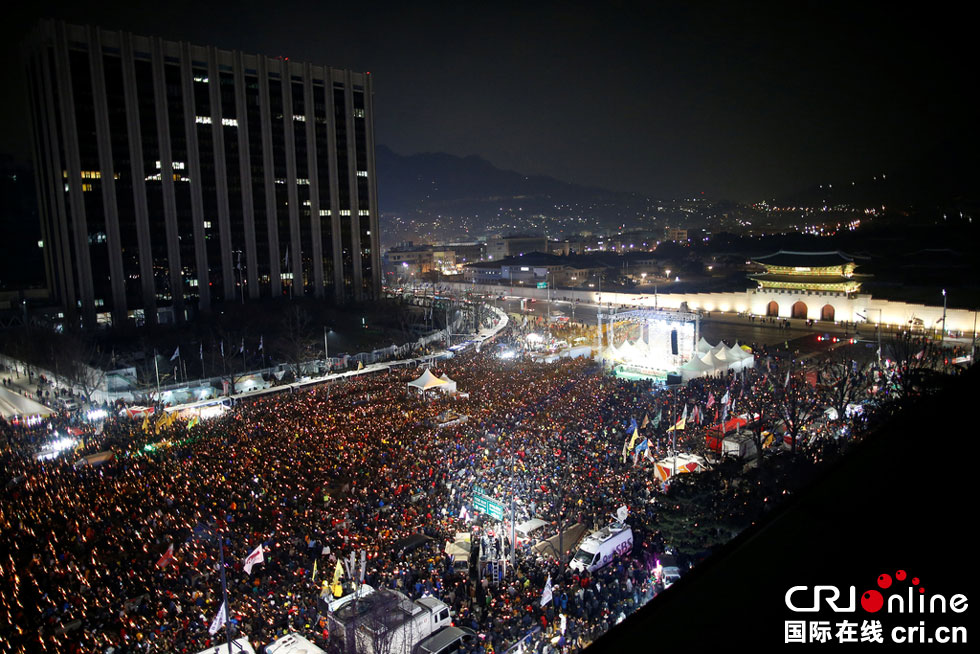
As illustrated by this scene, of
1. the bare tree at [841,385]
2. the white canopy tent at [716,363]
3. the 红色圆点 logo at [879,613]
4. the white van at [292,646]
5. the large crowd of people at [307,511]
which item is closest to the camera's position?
the 红色圆点 logo at [879,613]

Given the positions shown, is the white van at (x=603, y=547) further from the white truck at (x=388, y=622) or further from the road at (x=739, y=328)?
the road at (x=739, y=328)

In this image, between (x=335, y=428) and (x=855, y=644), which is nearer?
(x=855, y=644)

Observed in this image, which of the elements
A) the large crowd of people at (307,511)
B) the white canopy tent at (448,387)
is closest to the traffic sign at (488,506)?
the large crowd of people at (307,511)

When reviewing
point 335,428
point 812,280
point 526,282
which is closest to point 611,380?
point 335,428

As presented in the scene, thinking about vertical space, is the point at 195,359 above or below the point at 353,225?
below

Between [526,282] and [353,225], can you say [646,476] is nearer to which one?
[353,225]

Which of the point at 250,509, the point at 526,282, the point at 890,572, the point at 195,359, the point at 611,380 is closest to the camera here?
the point at 890,572

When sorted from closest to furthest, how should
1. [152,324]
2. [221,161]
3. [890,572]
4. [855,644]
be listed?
1. [855,644]
2. [890,572]
3. [152,324]
4. [221,161]
